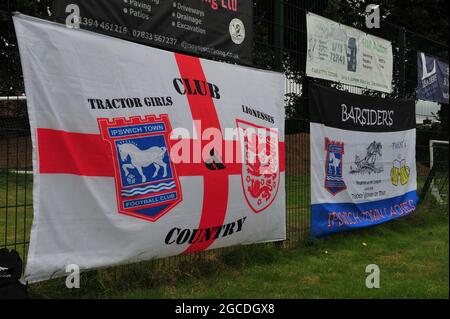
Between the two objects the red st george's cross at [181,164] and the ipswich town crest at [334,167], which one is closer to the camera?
the red st george's cross at [181,164]

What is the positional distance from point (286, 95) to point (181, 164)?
2.20 meters

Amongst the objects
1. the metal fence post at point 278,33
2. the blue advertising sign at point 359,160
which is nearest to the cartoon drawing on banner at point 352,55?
the blue advertising sign at point 359,160

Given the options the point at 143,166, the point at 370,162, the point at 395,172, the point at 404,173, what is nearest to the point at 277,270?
the point at 143,166

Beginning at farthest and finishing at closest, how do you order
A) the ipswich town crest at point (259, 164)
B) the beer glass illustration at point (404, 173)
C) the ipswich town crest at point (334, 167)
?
1. the beer glass illustration at point (404, 173)
2. the ipswich town crest at point (334, 167)
3. the ipswich town crest at point (259, 164)

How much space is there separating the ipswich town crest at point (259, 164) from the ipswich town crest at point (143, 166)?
1.05m

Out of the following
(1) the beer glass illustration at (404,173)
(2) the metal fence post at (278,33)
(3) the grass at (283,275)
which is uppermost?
(2) the metal fence post at (278,33)

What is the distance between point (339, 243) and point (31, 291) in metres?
4.28

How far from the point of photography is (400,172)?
859cm

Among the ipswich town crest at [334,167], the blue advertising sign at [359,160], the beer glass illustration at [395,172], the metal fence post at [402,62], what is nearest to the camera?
the blue advertising sign at [359,160]

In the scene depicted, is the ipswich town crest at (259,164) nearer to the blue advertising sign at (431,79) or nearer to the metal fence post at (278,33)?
the metal fence post at (278,33)

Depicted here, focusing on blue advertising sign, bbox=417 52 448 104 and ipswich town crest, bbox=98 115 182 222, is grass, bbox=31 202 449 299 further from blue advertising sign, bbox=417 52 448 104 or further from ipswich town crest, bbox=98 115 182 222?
blue advertising sign, bbox=417 52 448 104

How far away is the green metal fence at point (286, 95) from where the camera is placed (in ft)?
12.9

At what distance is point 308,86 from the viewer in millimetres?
6734

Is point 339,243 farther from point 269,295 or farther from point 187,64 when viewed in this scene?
point 187,64
